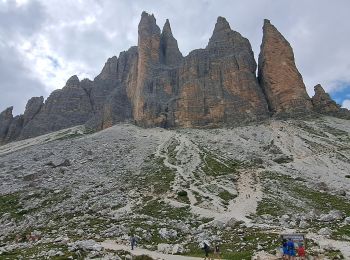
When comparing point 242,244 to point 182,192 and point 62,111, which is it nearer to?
point 182,192

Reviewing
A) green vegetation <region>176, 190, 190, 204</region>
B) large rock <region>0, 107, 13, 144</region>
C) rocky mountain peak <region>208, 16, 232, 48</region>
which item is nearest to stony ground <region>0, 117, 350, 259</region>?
green vegetation <region>176, 190, 190, 204</region>

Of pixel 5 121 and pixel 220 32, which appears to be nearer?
pixel 220 32

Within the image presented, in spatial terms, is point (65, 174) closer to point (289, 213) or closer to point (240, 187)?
point (240, 187)

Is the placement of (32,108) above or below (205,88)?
above

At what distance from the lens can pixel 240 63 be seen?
440ft

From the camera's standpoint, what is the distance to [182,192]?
69062 mm

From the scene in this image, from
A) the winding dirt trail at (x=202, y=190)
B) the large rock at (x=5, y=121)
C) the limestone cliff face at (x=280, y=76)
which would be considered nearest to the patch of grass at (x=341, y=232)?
the winding dirt trail at (x=202, y=190)

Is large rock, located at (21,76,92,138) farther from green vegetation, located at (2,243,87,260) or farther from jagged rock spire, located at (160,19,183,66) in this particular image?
green vegetation, located at (2,243,87,260)

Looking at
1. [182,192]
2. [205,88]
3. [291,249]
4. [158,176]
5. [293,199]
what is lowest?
[291,249]

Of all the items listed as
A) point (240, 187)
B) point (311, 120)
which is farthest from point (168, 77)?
point (240, 187)

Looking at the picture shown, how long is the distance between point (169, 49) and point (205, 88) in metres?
36.0

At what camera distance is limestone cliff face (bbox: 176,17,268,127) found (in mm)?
125875

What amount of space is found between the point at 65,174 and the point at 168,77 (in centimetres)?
6506

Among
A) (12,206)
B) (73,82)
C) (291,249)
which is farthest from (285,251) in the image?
Answer: (73,82)
